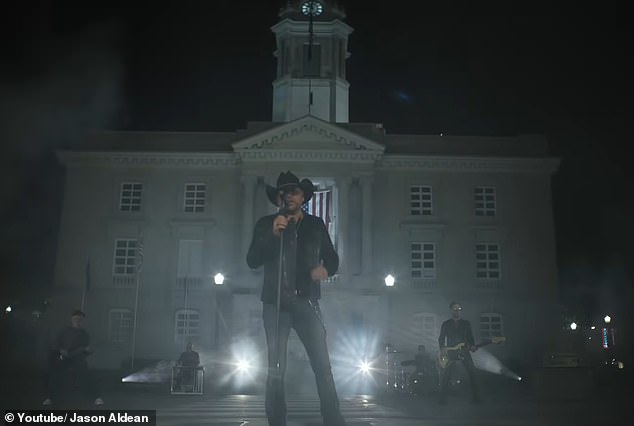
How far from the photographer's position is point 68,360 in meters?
11.1

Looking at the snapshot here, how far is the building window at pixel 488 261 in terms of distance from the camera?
3780 cm

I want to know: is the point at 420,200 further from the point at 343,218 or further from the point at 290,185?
the point at 290,185

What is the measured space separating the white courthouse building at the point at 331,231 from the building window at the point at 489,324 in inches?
2.9

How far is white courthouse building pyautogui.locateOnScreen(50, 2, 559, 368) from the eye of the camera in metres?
36.1

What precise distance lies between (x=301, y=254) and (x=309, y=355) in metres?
1.06

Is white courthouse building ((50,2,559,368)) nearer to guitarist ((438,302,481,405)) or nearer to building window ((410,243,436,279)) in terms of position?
building window ((410,243,436,279))

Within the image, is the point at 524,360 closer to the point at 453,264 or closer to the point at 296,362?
the point at 453,264

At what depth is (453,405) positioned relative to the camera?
1293cm

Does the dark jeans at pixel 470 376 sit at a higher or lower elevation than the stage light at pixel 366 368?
lower

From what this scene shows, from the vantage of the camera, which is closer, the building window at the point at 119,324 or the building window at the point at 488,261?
the building window at the point at 119,324

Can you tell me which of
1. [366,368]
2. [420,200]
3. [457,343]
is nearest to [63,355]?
[457,343]

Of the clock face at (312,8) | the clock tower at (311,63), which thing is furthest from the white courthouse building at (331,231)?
the clock face at (312,8)

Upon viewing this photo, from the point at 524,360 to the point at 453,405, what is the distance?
24.6m

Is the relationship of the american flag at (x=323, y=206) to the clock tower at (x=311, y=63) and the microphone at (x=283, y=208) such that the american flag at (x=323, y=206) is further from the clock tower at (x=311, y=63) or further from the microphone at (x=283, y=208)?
the microphone at (x=283, y=208)
